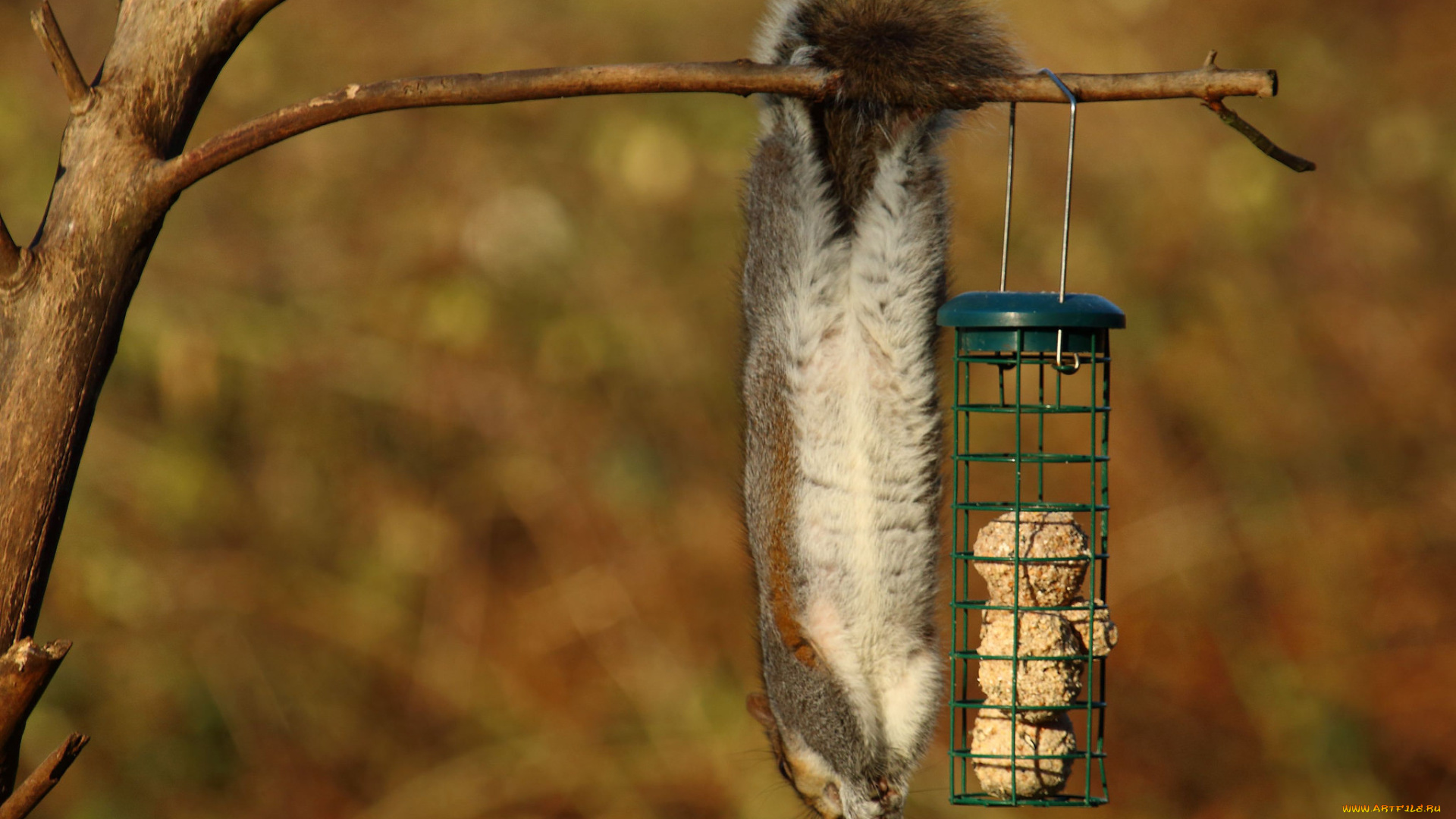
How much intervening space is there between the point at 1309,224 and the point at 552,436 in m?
4.30

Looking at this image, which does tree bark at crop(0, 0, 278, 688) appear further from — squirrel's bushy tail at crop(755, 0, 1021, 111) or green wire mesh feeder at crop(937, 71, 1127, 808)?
green wire mesh feeder at crop(937, 71, 1127, 808)

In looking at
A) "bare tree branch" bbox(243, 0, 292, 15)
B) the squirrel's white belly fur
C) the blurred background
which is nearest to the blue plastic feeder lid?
the squirrel's white belly fur

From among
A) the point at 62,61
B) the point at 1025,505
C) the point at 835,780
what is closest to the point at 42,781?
the point at 62,61

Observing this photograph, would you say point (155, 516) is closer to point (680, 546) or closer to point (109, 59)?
point (680, 546)

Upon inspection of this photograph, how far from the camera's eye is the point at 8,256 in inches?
75.7

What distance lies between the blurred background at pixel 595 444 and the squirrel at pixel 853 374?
2.90 meters

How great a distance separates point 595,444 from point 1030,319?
4.69m

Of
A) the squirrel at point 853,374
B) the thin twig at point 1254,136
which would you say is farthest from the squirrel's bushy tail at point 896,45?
the thin twig at point 1254,136

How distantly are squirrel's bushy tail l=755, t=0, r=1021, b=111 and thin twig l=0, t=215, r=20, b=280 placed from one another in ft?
4.57

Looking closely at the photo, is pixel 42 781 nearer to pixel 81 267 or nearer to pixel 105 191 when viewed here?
pixel 81 267

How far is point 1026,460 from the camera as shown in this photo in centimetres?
269

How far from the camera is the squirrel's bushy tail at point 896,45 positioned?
2.53 m

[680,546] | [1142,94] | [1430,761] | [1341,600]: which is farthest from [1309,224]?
[1142,94]

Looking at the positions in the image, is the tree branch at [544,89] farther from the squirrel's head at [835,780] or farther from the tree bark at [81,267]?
the squirrel's head at [835,780]
